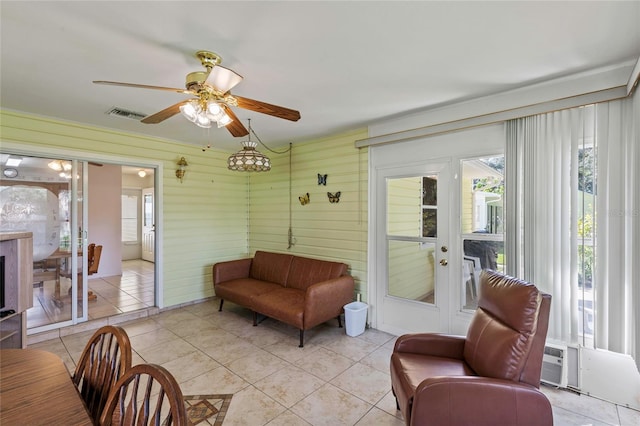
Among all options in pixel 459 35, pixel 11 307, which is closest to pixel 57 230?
pixel 11 307

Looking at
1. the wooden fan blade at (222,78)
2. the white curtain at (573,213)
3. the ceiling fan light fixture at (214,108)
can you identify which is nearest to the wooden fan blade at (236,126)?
the ceiling fan light fixture at (214,108)

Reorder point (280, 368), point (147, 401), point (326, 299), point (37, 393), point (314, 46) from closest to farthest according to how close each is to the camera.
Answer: point (147, 401) → point (37, 393) → point (314, 46) → point (280, 368) → point (326, 299)

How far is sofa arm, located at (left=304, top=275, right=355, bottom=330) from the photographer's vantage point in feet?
10.8

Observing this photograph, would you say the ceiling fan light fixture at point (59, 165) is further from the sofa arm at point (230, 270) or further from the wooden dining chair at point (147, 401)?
the wooden dining chair at point (147, 401)

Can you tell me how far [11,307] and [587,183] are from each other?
4528mm

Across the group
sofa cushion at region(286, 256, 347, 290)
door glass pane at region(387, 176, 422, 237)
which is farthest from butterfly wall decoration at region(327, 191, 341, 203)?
sofa cushion at region(286, 256, 347, 290)

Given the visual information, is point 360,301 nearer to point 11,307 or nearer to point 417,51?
point 417,51

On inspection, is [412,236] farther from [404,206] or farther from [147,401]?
[147,401]

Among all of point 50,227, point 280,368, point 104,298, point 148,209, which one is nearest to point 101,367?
point 280,368

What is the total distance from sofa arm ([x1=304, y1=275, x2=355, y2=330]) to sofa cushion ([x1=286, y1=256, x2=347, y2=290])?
156 mm

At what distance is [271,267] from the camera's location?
14.9ft

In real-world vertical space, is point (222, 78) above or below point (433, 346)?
above

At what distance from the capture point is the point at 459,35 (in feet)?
6.13

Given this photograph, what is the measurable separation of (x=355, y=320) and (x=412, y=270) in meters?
0.92
